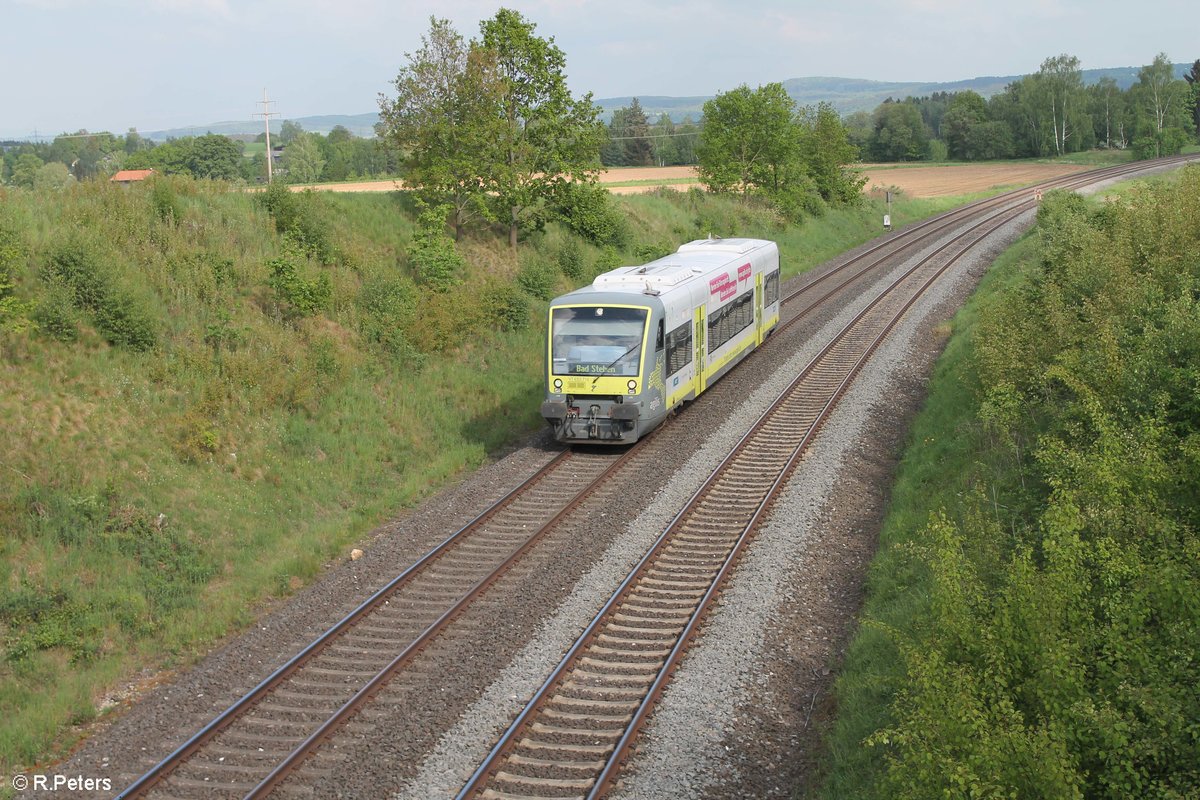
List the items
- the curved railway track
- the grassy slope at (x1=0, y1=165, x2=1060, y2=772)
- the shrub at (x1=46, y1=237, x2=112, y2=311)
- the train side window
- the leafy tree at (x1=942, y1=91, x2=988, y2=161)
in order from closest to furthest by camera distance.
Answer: the curved railway track
the grassy slope at (x1=0, y1=165, x2=1060, y2=772)
the shrub at (x1=46, y1=237, x2=112, y2=311)
the train side window
the leafy tree at (x1=942, y1=91, x2=988, y2=161)

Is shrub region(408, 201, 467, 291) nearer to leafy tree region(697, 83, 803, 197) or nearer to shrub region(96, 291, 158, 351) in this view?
shrub region(96, 291, 158, 351)

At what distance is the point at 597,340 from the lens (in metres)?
18.5

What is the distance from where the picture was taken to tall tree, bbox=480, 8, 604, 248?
28.3m

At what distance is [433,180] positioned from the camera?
90.9 feet

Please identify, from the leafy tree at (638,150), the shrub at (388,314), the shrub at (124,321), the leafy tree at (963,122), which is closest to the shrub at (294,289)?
the shrub at (388,314)

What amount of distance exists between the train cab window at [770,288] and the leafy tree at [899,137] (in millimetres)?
101627

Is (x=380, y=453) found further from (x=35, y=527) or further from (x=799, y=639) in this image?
(x=799, y=639)

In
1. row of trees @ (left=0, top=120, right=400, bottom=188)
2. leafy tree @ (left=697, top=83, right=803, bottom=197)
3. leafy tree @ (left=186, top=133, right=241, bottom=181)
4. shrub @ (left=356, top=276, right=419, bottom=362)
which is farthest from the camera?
leafy tree @ (left=697, top=83, right=803, bottom=197)

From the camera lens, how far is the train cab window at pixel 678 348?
19.4 meters

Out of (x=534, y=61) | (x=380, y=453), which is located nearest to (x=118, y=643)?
(x=380, y=453)

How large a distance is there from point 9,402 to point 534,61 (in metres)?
18.4

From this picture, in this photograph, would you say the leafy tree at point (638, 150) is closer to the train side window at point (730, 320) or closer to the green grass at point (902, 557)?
the train side window at point (730, 320)

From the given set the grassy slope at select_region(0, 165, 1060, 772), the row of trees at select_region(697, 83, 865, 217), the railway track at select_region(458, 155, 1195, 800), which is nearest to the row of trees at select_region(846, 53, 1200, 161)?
the row of trees at select_region(697, 83, 865, 217)

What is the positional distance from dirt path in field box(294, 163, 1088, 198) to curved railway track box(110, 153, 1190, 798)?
4455 centimetres
